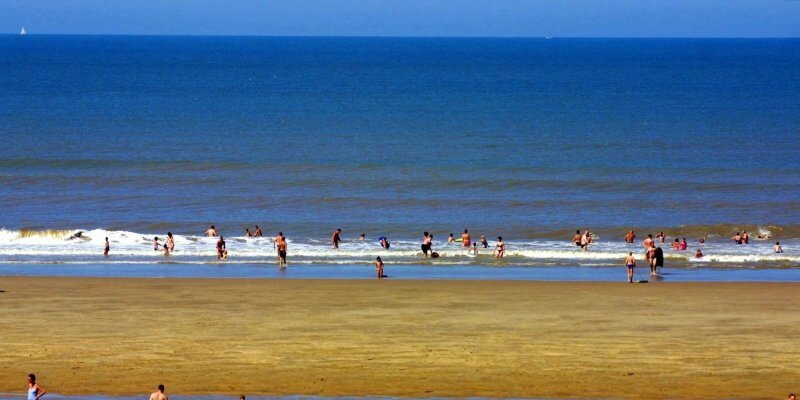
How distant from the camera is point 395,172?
2167 inches

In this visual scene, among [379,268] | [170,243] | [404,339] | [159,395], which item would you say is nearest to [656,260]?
[379,268]

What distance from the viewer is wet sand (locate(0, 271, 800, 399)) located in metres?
18.9

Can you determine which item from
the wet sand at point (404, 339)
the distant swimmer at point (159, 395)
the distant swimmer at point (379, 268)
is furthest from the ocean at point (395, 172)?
the distant swimmer at point (159, 395)

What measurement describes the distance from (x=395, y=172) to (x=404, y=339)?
110 feet

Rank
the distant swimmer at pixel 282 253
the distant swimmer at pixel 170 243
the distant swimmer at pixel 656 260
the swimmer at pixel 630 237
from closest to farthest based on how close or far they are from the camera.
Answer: the distant swimmer at pixel 656 260, the distant swimmer at pixel 282 253, the distant swimmer at pixel 170 243, the swimmer at pixel 630 237

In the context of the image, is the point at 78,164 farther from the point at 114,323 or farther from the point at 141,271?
the point at 114,323

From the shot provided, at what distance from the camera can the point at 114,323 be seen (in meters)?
23.1

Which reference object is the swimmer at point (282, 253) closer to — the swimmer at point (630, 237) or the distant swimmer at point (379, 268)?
the distant swimmer at point (379, 268)

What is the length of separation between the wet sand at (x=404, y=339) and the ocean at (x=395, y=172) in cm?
674

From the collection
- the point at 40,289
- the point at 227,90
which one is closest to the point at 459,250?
the point at 40,289

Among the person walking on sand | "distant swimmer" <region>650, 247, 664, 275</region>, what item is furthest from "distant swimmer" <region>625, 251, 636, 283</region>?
the person walking on sand

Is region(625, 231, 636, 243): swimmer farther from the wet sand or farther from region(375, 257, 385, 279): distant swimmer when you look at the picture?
region(375, 257, 385, 279): distant swimmer

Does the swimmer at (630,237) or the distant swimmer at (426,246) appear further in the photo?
the swimmer at (630,237)

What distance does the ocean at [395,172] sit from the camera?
38.0 metres
